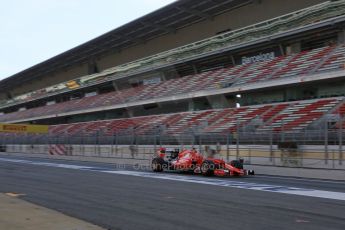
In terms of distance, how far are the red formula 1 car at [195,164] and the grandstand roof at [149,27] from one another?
68.4 ft

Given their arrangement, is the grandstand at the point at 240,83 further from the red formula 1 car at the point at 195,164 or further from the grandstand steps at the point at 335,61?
the red formula 1 car at the point at 195,164

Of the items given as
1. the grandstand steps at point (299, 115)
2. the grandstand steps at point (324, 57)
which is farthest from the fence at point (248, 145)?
the grandstand steps at point (324, 57)

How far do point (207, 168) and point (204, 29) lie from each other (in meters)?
26.4

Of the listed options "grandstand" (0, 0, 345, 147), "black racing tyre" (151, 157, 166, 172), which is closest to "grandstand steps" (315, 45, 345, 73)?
"grandstand" (0, 0, 345, 147)

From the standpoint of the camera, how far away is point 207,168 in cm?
1878

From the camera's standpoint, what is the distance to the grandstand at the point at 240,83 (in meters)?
28.1

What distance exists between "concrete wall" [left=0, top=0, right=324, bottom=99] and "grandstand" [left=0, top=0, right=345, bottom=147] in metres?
0.51

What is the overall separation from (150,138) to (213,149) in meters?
6.31

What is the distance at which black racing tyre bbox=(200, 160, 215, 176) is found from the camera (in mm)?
18625

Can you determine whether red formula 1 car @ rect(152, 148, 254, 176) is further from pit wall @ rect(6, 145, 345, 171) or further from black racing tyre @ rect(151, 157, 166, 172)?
pit wall @ rect(6, 145, 345, 171)

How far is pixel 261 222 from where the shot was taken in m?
8.09

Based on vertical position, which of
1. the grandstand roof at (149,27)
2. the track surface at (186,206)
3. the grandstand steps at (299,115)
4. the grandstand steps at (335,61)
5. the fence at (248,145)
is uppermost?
the grandstand roof at (149,27)

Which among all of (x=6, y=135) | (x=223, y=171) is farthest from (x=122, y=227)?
(x=6, y=135)

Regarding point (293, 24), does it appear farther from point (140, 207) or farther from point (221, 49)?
point (140, 207)
